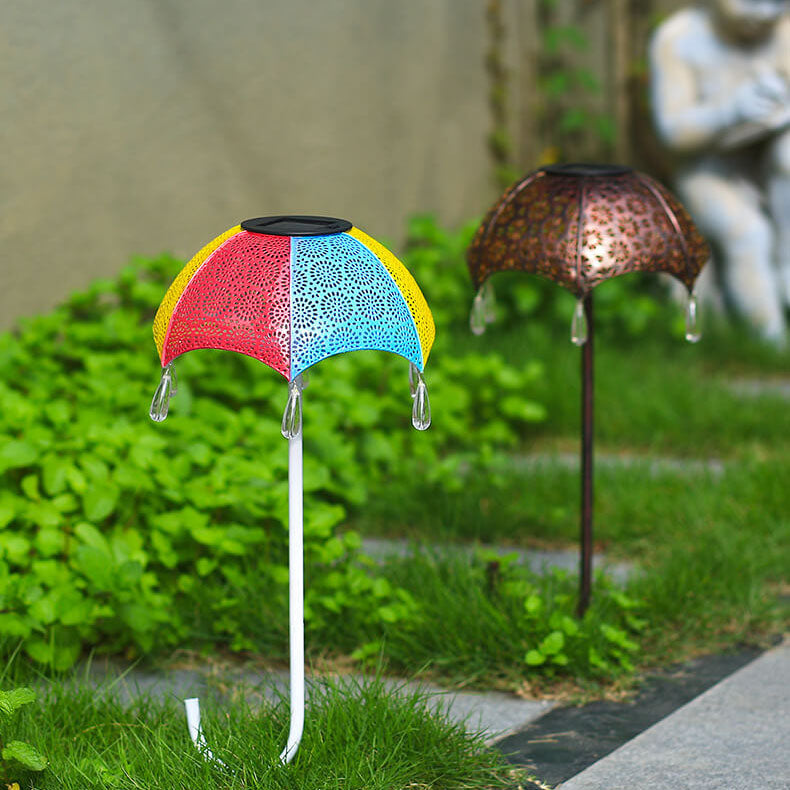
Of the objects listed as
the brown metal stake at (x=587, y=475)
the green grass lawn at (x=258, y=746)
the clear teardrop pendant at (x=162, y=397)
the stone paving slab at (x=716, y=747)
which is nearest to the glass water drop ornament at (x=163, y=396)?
the clear teardrop pendant at (x=162, y=397)

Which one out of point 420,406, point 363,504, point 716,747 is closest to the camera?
point 420,406

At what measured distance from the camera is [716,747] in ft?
8.89

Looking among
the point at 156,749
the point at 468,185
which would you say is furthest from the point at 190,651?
the point at 468,185

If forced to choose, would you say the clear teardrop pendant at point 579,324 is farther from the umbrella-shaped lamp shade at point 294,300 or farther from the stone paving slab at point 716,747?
the stone paving slab at point 716,747

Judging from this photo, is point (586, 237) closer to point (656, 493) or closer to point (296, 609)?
point (296, 609)

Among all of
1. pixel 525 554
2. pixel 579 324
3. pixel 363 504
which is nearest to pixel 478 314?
pixel 579 324

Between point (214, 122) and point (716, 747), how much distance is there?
11.4ft

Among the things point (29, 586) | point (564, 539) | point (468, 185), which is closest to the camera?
point (29, 586)

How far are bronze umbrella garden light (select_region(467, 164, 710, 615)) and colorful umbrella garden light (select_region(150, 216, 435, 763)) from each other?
0.65 metres

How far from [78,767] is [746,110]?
4652mm

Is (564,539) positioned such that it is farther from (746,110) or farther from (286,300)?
(746,110)

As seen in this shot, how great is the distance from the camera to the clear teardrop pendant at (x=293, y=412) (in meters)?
2.20

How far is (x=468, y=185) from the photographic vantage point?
667 centimetres

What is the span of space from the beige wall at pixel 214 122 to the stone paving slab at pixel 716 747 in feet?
9.32
